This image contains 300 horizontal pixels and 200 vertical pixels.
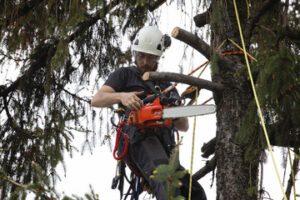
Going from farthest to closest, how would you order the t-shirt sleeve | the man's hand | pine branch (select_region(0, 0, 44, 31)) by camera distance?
pine branch (select_region(0, 0, 44, 31))
the t-shirt sleeve
the man's hand

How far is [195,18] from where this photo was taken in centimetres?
377

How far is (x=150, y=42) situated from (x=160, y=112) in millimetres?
812

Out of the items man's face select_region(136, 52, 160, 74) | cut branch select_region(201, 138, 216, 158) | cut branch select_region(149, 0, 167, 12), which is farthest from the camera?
cut branch select_region(201, 138, 216, 158)

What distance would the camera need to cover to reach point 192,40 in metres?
2.99

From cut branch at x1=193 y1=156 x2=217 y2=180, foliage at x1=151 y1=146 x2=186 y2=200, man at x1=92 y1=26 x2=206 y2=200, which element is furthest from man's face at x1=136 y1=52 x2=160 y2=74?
foliage at x1=151 y1=146 x2=186 y2=200

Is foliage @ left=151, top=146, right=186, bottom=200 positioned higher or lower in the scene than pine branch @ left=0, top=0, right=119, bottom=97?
lower

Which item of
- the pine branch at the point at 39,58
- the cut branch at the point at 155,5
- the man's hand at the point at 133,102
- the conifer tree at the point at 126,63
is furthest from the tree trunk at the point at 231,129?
the pine branch at the point at 39,58

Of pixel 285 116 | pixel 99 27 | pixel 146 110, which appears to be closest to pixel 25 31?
pixel 99 27

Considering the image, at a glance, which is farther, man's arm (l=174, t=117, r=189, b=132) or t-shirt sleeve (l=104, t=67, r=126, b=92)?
man's arm (l=174, t=117, r=189, b=132)

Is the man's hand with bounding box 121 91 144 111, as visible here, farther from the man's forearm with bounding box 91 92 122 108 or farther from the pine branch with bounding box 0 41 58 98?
the pine branch with bounding box 0 41 58 98

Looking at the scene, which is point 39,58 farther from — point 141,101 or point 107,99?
point 141,101

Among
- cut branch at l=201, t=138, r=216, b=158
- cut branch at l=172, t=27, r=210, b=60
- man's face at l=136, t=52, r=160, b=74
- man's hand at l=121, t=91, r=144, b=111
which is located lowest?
cut branch at l=201, t=138, r=216, b=158

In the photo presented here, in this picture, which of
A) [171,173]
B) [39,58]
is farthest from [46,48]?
[171,173]

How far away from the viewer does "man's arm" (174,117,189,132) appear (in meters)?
3.42
